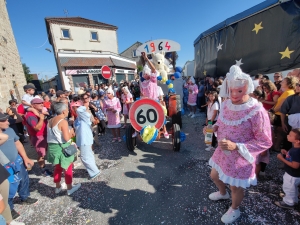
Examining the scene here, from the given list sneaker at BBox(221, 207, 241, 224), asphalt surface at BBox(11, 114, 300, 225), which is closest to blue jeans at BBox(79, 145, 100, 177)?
asphalt surface at BBox(11, 114, 300, 225)

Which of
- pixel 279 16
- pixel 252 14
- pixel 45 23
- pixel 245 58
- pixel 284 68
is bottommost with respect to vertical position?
pixel 284 68

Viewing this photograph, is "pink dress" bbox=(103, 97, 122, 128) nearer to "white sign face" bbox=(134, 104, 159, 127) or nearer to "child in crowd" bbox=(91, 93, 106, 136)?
"child in crowd" bbox=(91, 93, 106, 136)

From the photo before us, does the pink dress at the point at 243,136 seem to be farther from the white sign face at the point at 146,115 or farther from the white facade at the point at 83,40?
the white facade at the point at 83,40

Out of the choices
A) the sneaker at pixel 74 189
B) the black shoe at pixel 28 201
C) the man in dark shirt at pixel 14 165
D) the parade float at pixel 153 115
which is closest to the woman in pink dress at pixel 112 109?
the parade float at pixel 153 115

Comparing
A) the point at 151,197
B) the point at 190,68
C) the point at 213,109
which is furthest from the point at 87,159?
the point at 190,68

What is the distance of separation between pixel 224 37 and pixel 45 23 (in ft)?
64.5

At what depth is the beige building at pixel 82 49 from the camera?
13.0 meters

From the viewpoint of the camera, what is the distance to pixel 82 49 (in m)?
17.6

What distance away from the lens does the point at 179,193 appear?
225cm

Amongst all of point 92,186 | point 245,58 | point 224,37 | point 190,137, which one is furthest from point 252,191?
point 224,37

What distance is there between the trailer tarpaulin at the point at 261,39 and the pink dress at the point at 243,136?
13.3 ft

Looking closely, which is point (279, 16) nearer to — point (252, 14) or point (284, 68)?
point (252, 14)

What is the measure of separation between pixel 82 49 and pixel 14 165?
18890 millimetres

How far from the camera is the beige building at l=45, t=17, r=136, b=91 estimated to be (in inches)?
512
